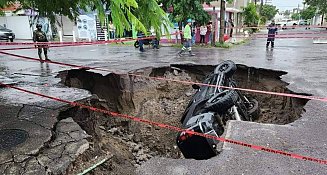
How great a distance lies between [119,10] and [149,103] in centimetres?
602

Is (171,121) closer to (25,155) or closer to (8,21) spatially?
(25,155)

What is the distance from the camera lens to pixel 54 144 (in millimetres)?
3736

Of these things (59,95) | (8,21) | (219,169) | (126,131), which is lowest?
(126,131)

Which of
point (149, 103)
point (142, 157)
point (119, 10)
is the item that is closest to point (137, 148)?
point (142, 157)

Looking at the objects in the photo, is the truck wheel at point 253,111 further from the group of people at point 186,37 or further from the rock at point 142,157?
the group of people at point 186,37

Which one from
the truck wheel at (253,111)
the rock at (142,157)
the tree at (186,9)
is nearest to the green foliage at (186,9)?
the tree at (186,9)

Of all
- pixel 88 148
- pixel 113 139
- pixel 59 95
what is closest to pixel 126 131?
pixel 113 139

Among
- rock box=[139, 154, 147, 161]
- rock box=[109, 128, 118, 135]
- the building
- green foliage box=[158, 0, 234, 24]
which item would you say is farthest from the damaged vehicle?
the building

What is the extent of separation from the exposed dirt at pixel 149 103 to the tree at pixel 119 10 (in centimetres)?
185

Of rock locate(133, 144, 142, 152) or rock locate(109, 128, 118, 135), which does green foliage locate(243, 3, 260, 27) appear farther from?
rock locate(133, 144, 142, 152)

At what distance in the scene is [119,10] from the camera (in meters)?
2.82

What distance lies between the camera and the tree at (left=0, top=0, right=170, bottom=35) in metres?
2.82

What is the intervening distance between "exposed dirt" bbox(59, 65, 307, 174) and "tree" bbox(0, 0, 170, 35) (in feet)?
6.09

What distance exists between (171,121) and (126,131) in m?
1.48
